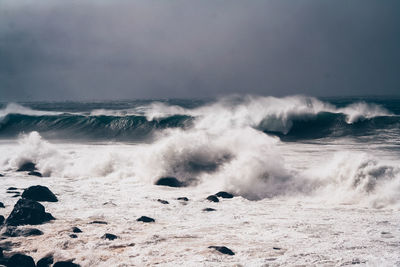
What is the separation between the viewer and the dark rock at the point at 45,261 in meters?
7.21

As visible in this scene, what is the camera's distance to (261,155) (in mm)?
15945

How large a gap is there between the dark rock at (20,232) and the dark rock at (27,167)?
10924mm

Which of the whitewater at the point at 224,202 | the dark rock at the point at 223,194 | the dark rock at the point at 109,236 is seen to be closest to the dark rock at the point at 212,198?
the whitewater at the point at 224,202

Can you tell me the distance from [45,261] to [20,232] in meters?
2.02

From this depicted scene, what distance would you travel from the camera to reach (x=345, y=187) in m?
13.1

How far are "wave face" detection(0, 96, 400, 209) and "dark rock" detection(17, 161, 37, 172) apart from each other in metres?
0.38

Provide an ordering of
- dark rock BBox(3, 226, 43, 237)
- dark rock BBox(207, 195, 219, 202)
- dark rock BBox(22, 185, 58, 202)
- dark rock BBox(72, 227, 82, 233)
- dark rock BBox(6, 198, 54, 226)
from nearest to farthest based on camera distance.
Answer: dark rock BBox(3, 226, 43, 237)
dark rock BBox(72, 227, 82, 233)
dark rock BBox(6, 198, 54, 226)
dark rock BBox(22, 185, 58, 202)
dark rock BBox(207, 195, 219, 202)

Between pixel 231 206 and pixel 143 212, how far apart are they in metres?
2.69

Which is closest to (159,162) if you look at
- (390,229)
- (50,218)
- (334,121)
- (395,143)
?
(50,218)

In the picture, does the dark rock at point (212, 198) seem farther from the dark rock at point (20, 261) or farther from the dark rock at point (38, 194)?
the dark rock at point (20, 261)

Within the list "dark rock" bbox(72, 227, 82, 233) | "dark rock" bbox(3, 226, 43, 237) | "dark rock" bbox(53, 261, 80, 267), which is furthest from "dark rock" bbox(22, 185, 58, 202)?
"dark rock" bbox(53, 261, 80, 267)

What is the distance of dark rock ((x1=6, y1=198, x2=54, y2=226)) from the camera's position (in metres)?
9.54

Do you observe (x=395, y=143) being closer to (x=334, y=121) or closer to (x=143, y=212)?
(x=334, y=121)

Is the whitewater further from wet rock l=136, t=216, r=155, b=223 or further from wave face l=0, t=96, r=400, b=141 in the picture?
wave face l=0, t=96, r=400, b=141
